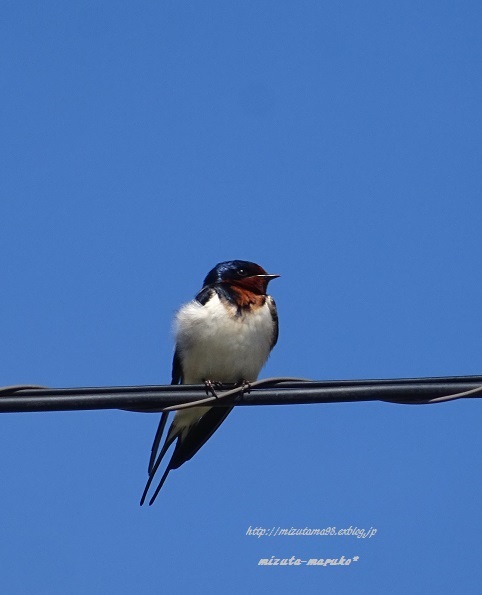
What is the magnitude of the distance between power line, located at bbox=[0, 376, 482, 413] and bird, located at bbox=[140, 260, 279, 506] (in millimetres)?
1825

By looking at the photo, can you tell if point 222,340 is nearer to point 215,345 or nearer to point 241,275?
point 215,345

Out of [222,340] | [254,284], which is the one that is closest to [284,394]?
[222,340]

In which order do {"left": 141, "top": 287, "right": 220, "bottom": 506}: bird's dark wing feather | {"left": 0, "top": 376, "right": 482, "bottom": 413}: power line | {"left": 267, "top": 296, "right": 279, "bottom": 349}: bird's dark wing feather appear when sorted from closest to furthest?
1. {"left": 0, "top": 376, "right": 482, "bottom": 413}: power line
2. {"left": 141, "top": 287, "right": 220, "bottom": 506}: bird's dark wing feather
3. {"left": 267, "top": 296, "right": 279, "bottom": 349}: bird's dark wing feather

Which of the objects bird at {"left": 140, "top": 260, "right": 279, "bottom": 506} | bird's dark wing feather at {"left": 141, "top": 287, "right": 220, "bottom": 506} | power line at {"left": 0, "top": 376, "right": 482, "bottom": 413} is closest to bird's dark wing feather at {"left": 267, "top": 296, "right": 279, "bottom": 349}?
bird at {"left": 140, "top": 260, "right": 279, "bottom": 506}

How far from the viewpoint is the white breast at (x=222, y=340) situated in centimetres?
519

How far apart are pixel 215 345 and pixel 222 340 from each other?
4 centimetres

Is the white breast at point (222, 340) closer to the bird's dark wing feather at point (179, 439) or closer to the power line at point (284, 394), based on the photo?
the bird's dark wing feather at point (179, 439)

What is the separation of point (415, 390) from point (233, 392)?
54 centimetres

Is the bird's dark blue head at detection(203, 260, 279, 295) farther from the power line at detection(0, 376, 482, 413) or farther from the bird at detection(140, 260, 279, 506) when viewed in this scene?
the power line at detection(0, 376, 482, 413)

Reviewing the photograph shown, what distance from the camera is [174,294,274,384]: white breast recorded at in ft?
17.0

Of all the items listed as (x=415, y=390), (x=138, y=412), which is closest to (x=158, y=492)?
(x=138, y=412)

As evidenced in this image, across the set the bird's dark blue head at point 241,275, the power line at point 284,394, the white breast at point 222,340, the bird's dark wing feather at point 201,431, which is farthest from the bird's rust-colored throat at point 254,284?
the power line at point 284,394

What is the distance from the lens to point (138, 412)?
3.26 m

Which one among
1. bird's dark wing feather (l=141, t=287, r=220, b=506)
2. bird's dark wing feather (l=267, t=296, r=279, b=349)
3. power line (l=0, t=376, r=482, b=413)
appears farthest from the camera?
bird's dark wing feather (l=267, t=296, r=279, b=349)
